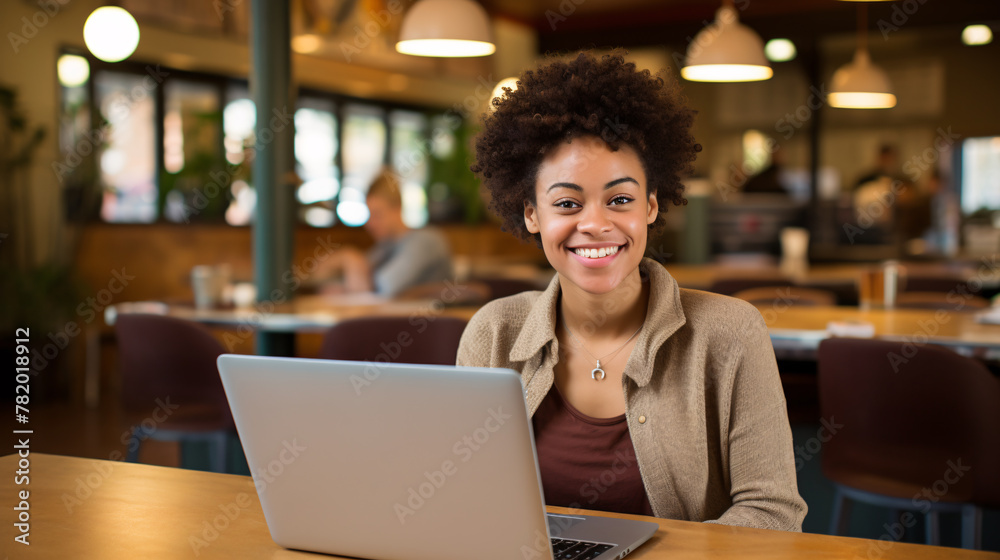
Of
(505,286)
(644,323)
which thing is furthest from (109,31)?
(644,323)

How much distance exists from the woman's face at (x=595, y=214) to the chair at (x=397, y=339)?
115 cm

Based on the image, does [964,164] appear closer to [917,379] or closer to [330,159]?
[330,159]

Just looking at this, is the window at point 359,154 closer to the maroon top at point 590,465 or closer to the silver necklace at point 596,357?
the silver necklace at point 596,357

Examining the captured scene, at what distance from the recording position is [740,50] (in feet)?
12.8

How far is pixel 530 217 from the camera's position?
1655 millimetres

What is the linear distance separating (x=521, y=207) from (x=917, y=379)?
46.2 inches

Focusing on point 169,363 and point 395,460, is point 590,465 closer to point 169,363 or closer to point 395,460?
point 395,460

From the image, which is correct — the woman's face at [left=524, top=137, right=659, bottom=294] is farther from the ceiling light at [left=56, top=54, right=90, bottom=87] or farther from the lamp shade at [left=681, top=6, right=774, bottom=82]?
the ceiling light at [left=56, top=54, right=90, bottom=87]

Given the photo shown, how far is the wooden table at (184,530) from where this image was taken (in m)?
1.13

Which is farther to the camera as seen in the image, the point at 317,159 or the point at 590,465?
the point at 317,159

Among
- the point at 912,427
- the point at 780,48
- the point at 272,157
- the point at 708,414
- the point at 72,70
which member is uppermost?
the point at 780,48

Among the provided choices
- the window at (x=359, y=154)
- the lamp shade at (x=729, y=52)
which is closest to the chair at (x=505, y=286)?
the lamp shade at (x=729, y=52)

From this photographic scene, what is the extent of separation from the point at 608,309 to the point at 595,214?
20 cm

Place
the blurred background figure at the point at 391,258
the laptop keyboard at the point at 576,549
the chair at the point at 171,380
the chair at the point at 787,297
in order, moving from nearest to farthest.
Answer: the laptop keyboard at the point at 576,549, the chair at the point at 171,380, the chair at the point at 787,297, the blurred background figure at the point at 391,258
